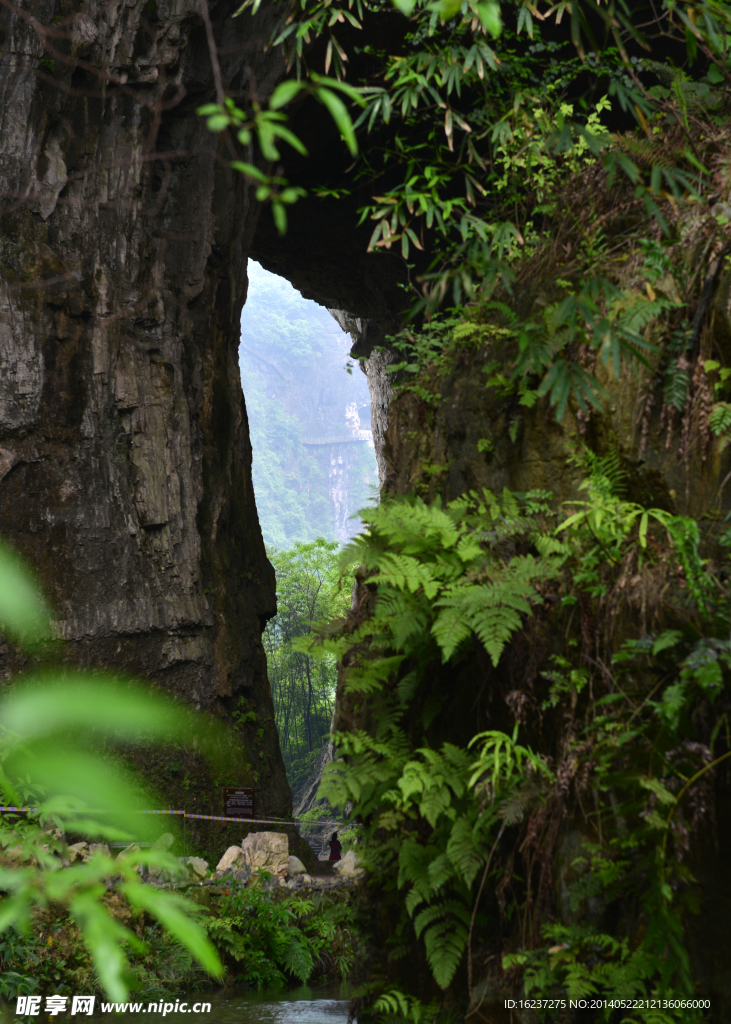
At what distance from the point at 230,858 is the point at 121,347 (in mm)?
6652

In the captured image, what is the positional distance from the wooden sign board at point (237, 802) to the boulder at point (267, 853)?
78cm

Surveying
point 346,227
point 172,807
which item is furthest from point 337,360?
point 172,807

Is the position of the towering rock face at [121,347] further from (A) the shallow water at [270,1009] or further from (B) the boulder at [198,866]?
(A) the shallow water at [270,1009]

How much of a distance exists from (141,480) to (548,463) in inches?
288

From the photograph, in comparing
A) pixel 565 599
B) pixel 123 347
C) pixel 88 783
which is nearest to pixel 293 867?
pixel 565 599

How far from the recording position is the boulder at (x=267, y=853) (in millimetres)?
8758

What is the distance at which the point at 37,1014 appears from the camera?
18.9ft

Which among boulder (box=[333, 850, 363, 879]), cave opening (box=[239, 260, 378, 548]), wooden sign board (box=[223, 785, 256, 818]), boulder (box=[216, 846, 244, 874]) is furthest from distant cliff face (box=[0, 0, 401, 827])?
cave opening (box=[239, 260, 378, 548])

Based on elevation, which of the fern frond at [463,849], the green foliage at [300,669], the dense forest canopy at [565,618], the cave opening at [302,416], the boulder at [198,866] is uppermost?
the cave opening at [302,416]

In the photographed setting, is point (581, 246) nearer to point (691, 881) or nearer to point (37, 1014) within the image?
point (691, 881)

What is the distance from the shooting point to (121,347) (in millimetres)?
→ 10703

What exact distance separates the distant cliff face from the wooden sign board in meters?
0.41

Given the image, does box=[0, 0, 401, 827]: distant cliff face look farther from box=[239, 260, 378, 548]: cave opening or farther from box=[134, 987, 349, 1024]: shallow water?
box=[239, 260, 378, 548]: cave opening

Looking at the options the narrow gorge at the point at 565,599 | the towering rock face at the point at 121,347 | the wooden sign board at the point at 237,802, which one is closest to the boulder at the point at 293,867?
the wooden sign board at the point at 237,802
